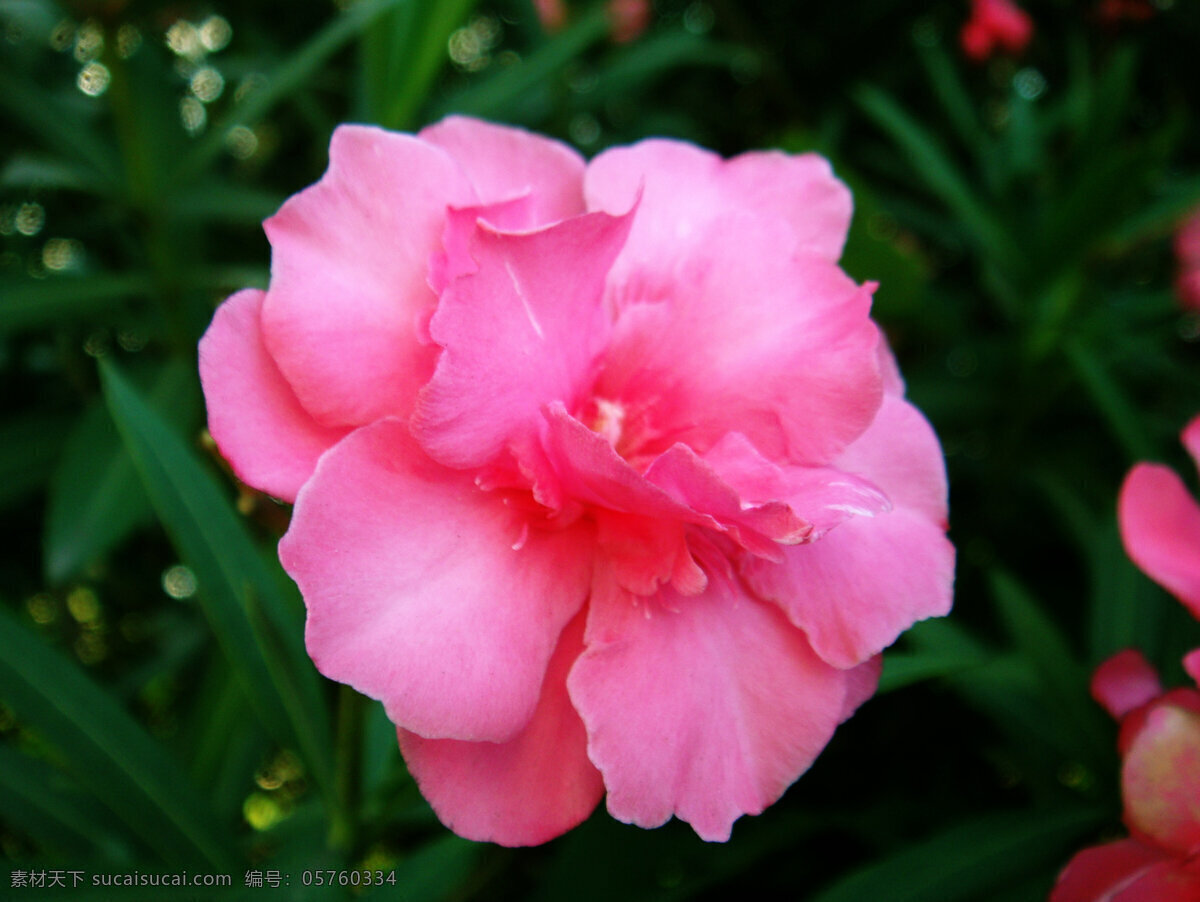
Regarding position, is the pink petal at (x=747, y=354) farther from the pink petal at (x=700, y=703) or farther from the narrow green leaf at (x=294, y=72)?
the narrow green leaf at (x=294, y=72)

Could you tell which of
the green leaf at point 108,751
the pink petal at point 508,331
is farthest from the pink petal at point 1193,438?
the green leaf at point 108,751

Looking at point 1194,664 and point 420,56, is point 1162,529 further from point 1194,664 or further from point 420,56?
point 420,56

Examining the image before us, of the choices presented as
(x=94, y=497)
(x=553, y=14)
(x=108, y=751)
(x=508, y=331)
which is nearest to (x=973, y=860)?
(x=508, y=331)

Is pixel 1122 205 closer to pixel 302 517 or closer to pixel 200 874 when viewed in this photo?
pixel 302 517

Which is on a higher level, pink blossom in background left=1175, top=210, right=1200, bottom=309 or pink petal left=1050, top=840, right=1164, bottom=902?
pink petal left=1050, top=840, right=1164, bottom=902

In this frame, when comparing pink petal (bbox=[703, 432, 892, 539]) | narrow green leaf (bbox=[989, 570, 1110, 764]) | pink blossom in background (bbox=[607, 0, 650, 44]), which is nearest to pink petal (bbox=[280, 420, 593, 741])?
pink petal (bbox=[703, 432, 892, 539])

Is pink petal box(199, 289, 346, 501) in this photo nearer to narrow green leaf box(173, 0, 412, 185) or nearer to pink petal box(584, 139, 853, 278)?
pink petal box(584, 139, 853, 278)
